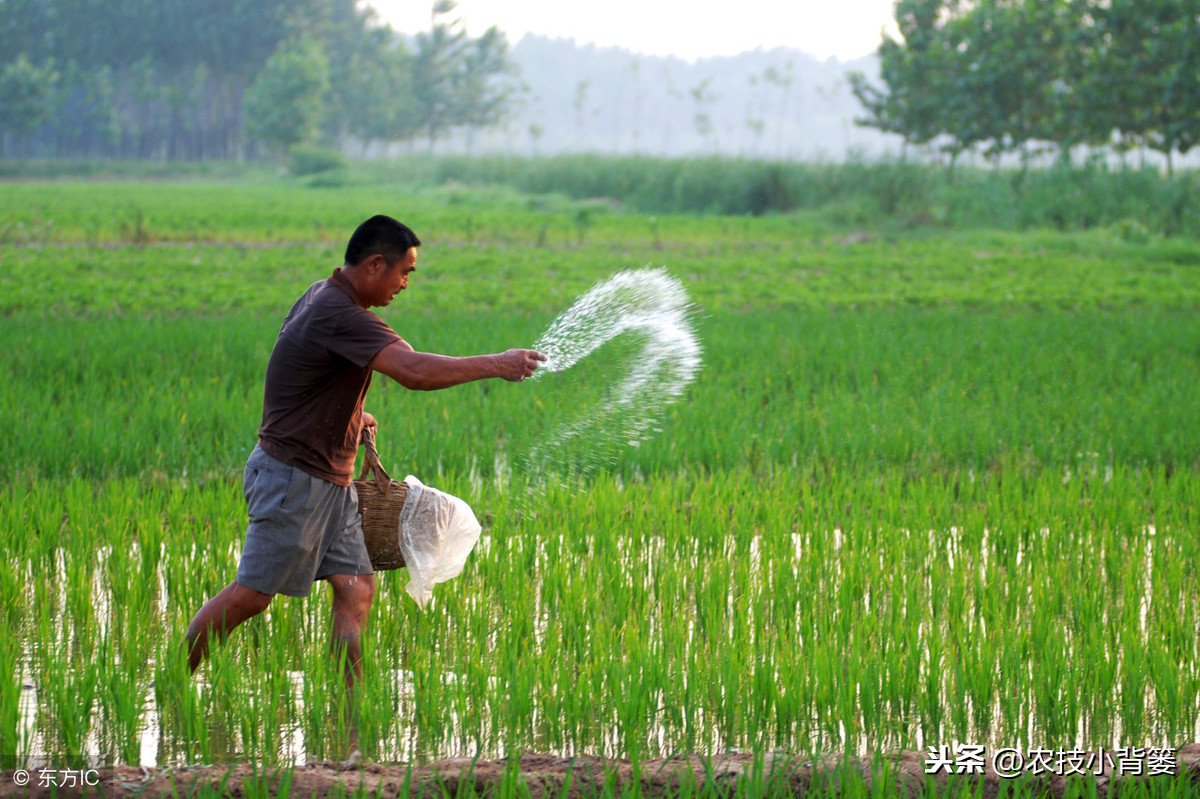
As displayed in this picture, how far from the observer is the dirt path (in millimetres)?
2291

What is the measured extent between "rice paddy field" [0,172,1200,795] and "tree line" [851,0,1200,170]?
15.9m

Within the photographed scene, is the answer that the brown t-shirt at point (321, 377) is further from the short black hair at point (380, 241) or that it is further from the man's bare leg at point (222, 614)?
the man's bare leg at point (222, 614)

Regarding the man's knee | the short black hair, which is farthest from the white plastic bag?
the short black hair

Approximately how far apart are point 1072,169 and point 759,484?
21.9 metres

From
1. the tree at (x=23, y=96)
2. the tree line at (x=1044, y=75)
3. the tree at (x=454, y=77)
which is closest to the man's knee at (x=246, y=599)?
the tree line at (x=1044, y=75)

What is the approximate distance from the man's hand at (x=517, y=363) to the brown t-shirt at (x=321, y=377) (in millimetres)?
273

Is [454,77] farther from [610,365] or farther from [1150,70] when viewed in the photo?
[610,365]

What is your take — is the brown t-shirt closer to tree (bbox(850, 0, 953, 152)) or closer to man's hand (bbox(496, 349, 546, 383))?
man's hand (bbox(496, 349, 546, 383))

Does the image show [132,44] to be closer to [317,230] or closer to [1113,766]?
[317,230]

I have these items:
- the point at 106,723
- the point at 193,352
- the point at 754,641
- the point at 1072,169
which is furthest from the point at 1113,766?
the point at 1072,169

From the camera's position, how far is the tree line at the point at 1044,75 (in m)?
23.4

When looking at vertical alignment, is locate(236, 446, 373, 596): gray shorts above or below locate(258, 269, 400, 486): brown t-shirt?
below

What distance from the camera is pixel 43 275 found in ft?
41.8

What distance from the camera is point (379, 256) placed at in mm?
2766
